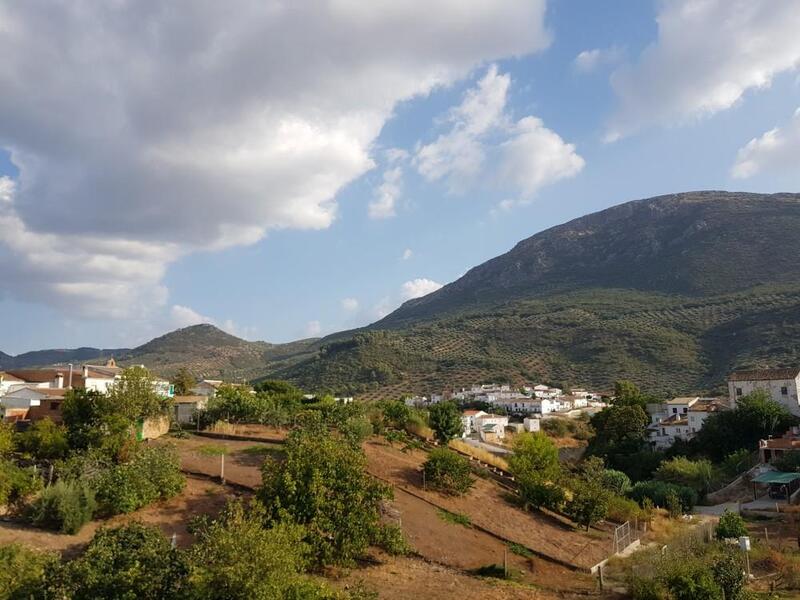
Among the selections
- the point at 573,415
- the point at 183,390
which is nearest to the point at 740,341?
the point at 573,415

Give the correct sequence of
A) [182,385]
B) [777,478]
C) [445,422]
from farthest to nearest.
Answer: [182,385], [777,478], [445,422]

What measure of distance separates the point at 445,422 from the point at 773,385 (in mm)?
34839

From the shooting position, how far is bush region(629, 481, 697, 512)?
31.8 m

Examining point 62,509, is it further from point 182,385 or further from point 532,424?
point 532,424

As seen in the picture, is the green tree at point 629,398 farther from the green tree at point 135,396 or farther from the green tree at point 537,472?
the green tree at point 135,396

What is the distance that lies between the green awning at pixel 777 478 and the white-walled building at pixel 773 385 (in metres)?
16.0

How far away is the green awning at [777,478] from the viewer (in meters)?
33.0

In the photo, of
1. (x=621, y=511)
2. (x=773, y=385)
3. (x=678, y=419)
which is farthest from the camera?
(x=678, y=419)

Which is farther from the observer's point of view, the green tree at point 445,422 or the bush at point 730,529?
the green tree at point 445,422

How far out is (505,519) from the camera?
22078 millimetres

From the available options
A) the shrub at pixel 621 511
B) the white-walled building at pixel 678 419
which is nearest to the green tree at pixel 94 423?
the shrub at pixel 621 511

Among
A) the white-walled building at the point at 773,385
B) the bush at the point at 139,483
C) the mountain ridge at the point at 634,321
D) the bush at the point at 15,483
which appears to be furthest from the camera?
the mountain ridge at the point at 634,321

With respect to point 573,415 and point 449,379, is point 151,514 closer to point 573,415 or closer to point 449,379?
point 573,415

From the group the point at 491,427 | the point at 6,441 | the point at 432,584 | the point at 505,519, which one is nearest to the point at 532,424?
the point at 491,427
